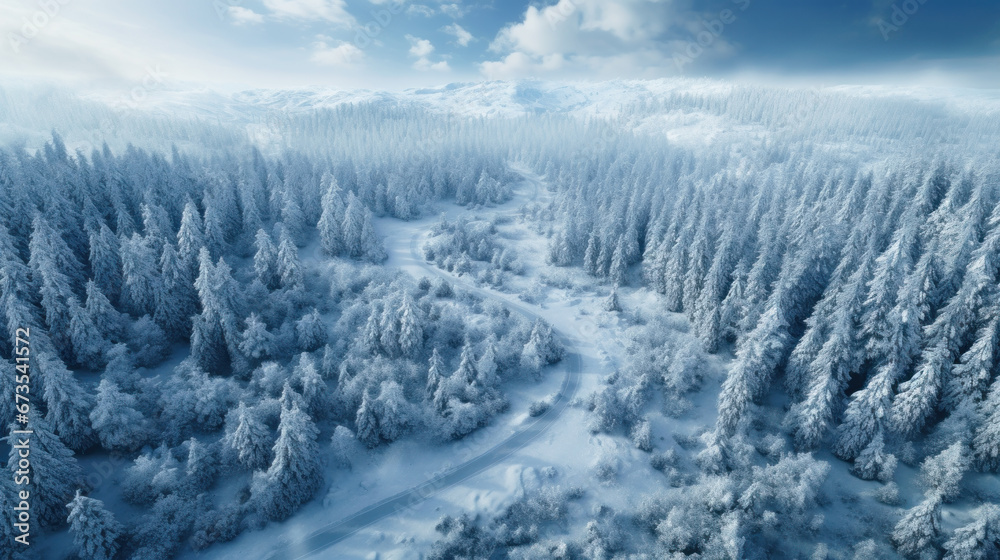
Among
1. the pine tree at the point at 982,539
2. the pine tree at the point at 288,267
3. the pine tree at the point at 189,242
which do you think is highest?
the pine tree at the point at 189,242

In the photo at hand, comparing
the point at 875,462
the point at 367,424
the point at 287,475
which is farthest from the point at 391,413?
the point at 875,462

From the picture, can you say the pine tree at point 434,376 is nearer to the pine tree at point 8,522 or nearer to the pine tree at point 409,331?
the pine tree at point 409,331

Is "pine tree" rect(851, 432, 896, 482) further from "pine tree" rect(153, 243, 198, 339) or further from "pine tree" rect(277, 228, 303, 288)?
"pine tree" rect(153, 243, 198, 339)

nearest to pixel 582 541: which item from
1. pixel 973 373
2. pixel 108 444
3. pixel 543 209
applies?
pixel 973 373

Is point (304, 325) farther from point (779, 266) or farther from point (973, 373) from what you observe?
point (973, 373)

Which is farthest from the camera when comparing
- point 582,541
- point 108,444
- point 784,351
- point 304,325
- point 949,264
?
point 304,325

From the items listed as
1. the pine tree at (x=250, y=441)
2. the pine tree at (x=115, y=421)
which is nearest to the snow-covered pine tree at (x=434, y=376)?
the pine tree at (x=250, y=441)

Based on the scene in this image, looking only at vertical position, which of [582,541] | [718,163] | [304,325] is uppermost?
[718,163]

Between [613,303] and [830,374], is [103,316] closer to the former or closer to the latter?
[613,303]
